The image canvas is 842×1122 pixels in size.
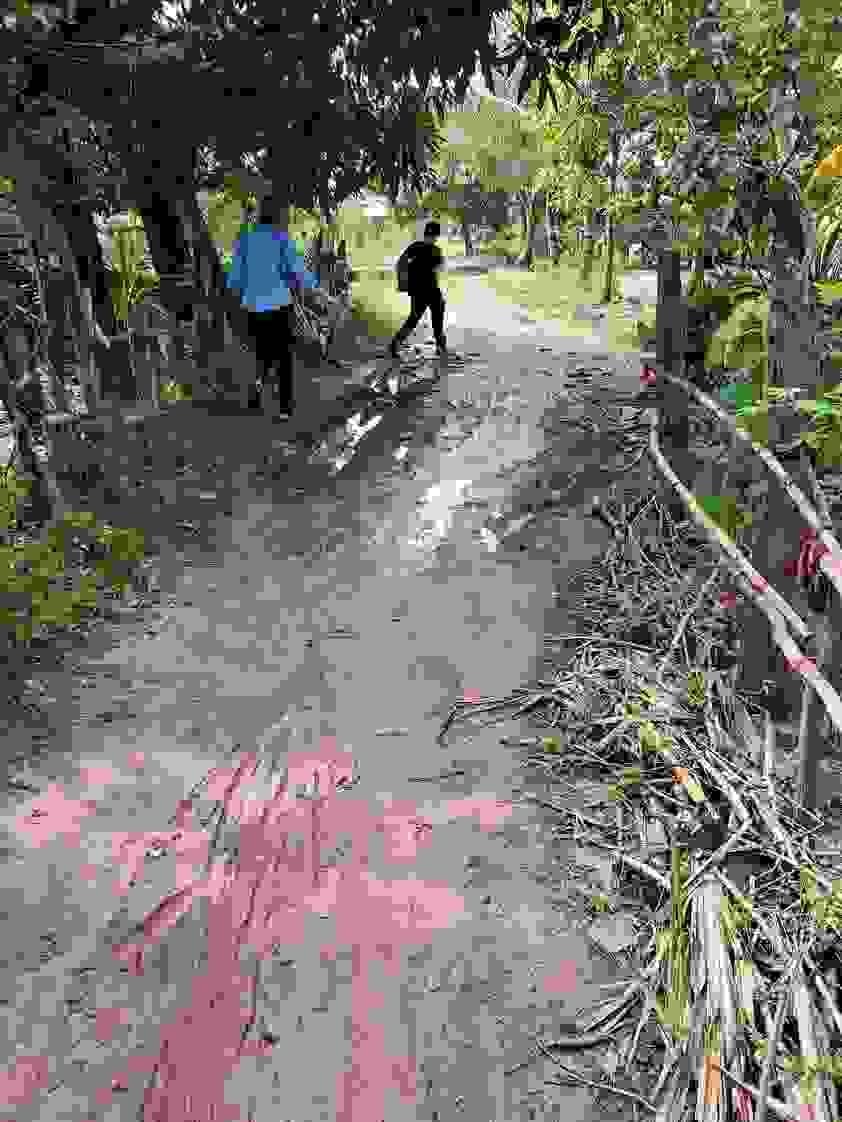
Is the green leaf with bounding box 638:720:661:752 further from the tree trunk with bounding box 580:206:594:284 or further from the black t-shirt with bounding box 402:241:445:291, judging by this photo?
the tree trunk with bounding box 580:206:594:284

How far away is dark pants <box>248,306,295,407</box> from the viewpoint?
8141mm

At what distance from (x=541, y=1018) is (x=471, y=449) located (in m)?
5.92

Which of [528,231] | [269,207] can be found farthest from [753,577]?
[528,231]

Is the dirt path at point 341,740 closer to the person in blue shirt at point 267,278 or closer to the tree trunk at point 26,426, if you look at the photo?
the tree trunk at point 26,426

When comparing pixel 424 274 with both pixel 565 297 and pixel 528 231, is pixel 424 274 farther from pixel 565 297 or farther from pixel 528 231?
pixel 528 231

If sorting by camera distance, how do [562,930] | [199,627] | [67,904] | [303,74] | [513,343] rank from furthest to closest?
[513,343], [303,74], [199,627], [67,904], [562,930]

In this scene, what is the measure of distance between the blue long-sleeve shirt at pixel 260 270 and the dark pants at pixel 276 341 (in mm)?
125

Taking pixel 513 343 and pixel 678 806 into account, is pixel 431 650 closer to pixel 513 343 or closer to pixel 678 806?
pixel 678 806

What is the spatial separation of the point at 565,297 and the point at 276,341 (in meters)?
11.1

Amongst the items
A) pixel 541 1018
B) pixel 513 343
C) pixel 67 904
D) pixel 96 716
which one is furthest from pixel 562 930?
pixel 513 343

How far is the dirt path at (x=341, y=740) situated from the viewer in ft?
8.93

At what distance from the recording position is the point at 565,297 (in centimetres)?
1825

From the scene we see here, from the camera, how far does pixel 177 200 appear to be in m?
8.70

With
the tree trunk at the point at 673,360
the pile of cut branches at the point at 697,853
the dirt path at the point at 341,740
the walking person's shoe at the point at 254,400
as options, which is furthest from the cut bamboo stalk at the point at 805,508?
the walking person's shoe at the point at 254,400
